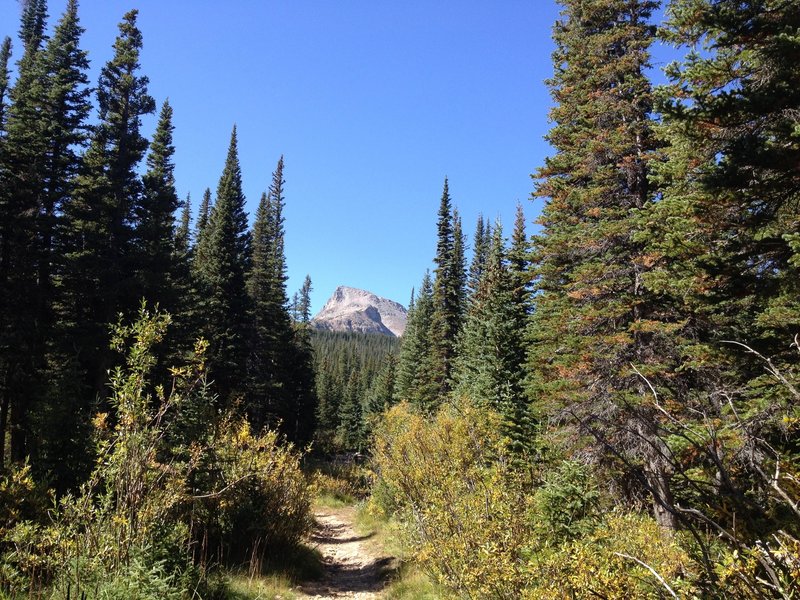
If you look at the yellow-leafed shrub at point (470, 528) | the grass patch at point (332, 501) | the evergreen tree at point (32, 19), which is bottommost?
the grass patch at point (332, 501)

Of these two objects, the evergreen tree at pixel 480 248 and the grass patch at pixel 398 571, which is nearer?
the grass patch at pixel 398 571

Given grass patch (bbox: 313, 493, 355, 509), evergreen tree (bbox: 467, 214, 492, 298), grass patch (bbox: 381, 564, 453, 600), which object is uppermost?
evergreen tree (bbox: 467, 214, 492, 298)

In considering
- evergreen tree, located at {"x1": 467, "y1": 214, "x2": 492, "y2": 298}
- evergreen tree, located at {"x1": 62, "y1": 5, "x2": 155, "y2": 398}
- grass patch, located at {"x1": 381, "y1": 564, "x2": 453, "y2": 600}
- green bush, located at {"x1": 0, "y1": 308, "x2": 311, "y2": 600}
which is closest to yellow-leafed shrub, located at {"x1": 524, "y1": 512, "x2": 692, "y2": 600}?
green bush, located at {"x1": 0, "y1": 308, "x2": 311, "y2": 600}

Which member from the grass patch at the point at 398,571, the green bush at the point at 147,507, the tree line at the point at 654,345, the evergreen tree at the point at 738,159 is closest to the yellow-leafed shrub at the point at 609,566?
the tree line at the point at 654,345

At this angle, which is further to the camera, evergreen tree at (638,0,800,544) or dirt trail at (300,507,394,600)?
dirt trail at (300,507,394,600)

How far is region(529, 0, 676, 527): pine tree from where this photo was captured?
33.6 ft

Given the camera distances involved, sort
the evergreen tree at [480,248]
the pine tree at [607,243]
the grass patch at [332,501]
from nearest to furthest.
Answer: the pine tree at [607,243] < the grass patch at [332,501] < the evergreen tree at [480,248]

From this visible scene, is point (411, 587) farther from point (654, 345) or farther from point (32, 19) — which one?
point (32, 19)

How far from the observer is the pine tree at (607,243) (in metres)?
10.2

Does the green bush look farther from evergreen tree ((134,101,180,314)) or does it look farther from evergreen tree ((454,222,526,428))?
evergreen tree ((134,101,180,314))

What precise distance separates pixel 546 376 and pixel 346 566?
317 inches

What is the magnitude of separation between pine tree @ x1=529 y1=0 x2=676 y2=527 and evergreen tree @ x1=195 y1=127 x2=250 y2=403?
869 inches

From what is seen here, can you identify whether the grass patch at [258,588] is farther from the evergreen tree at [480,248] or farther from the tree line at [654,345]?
the evergreen tree at [480,248]

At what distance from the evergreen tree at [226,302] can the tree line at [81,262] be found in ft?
0.27
